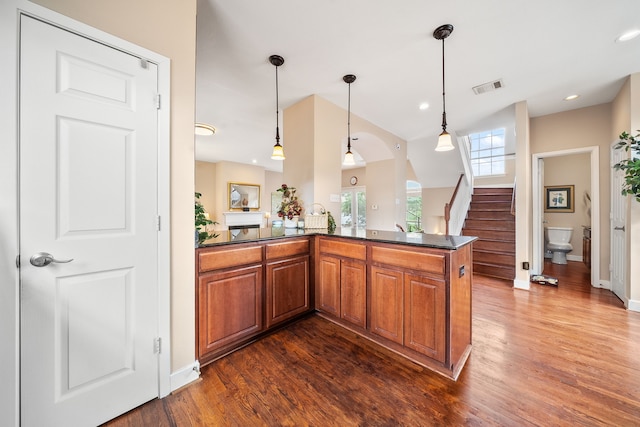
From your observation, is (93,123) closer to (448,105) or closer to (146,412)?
(146,412)

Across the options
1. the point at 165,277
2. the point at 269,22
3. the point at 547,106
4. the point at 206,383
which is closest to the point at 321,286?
the point at 206,383

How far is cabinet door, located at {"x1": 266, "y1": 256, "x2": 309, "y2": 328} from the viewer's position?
226cm

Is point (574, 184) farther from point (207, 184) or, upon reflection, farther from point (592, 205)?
point (207, 184)

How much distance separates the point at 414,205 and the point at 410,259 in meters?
6.94

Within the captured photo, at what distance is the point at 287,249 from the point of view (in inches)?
94.9

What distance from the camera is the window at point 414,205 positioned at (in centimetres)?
801

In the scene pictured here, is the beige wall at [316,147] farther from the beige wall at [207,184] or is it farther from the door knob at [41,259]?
the beige wall at [207,184]

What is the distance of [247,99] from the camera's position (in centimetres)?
354

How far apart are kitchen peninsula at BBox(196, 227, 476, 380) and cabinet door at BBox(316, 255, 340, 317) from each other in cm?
1

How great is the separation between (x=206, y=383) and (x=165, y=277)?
0.80 metres

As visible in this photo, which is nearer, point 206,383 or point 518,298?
point 206,383

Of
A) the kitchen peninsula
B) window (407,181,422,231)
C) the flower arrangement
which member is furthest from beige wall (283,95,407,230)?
window (407,181,422,231)

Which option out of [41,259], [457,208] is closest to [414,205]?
[457,208]

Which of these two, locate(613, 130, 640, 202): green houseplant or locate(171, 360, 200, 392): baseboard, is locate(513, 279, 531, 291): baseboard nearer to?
locate(613, 130, 640, 202): green houseplant
